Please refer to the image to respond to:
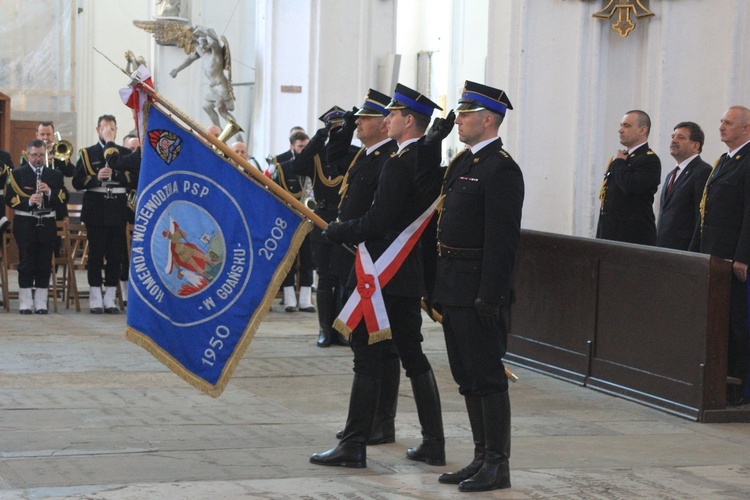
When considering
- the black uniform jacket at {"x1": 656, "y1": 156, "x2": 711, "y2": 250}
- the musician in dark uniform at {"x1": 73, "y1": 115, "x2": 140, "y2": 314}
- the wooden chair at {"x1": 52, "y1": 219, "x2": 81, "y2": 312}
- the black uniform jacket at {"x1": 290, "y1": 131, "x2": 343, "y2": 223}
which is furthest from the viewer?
the wooden chair at {"x1": 52, "y1": 219, "x2": 81, "y2": 312}

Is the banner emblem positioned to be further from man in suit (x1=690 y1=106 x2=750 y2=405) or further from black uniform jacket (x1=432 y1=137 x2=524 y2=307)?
man in suit (x1=690 y1=106 x2=750 y2=405)

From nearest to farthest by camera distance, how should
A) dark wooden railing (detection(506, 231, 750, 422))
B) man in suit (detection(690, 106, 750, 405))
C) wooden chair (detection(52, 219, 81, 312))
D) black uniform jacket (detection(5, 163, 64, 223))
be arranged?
dark wooden railing (detection(506, 231, 750, 422)) → man in suit (detection(690, 106, 750, 405)) → black uniform jacket (detection(5, 163, 64, 223)) → wooden chair (detection(52, 219, 81, 312))

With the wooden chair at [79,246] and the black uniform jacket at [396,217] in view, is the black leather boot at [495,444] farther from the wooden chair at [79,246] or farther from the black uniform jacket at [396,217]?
the wooden chair at [79,246]

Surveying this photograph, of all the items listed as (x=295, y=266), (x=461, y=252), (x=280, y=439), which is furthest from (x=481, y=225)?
(x=295, y=266)

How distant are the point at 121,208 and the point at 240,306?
21.8 ft

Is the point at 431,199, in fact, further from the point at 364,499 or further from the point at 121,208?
the point at 121,208

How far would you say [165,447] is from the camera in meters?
6.30

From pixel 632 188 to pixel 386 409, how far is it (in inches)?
120

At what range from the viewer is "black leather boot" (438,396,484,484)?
18.6ft

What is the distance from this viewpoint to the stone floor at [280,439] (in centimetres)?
555

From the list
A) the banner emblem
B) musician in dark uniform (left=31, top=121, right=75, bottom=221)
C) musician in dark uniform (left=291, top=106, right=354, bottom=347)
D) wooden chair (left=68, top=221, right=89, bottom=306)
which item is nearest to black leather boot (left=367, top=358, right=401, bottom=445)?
the banner emblem

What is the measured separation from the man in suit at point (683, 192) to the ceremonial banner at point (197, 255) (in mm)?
3252

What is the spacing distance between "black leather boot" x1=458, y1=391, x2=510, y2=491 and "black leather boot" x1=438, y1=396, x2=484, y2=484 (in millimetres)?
75

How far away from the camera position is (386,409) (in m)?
6.55
